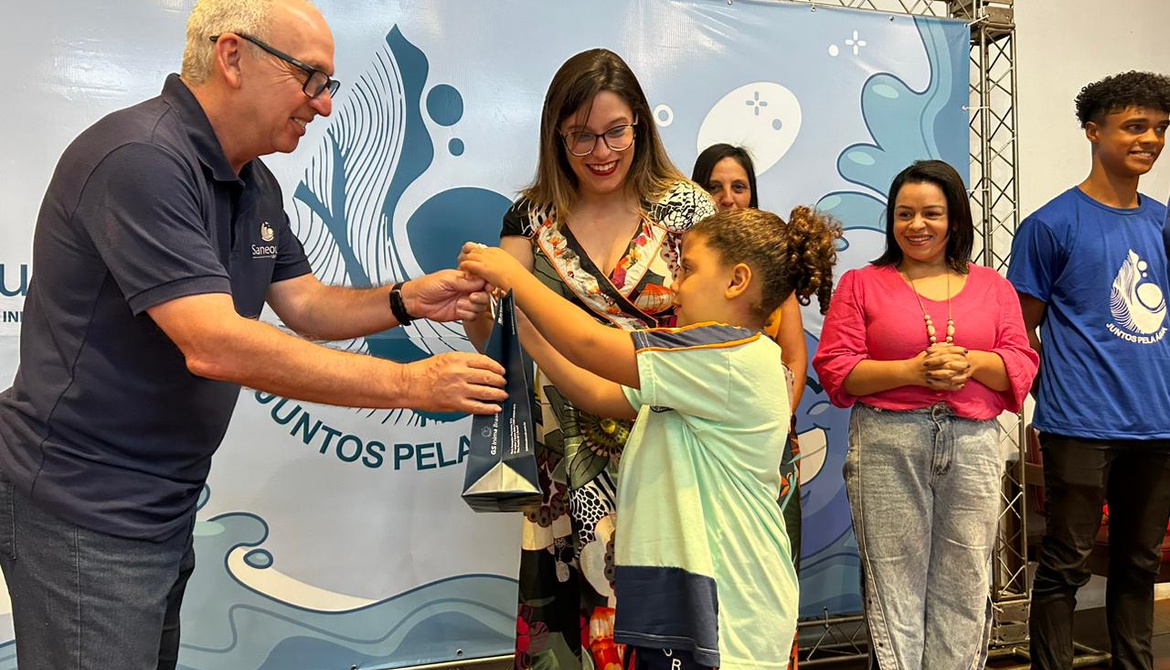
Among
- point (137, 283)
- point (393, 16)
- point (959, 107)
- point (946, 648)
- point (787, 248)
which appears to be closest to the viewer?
point (137, 283)

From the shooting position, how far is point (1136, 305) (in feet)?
10.2

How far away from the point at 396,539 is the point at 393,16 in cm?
176

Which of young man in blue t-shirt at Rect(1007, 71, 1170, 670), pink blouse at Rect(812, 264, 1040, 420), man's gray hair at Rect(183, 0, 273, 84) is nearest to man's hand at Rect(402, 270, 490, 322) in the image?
man's gray hair at Rect(183, 0, 273, 84)

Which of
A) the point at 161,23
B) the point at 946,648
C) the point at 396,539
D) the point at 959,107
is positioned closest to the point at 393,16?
the point at 161,23

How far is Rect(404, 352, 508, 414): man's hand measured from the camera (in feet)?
4.96

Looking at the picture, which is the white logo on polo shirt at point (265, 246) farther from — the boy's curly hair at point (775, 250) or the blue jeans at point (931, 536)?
the blue jeans at point (931, 536)

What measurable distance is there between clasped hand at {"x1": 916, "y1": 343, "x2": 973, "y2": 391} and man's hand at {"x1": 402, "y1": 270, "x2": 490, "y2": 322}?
4.52ft

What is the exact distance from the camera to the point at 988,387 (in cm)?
278

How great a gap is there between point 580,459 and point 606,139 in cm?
76

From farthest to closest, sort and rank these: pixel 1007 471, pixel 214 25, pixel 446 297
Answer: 1. pixel 1007 471
2. pixel 446 297
3. pixel 214 25

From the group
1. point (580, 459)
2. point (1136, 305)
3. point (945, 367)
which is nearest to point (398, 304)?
point (580, 459)

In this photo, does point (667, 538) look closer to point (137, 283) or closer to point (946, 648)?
point (137, 283)

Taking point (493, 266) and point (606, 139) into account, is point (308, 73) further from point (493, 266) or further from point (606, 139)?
point (606, 139)

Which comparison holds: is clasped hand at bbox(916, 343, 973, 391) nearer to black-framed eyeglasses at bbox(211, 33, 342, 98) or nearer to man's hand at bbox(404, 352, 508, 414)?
man's hand at bbox(404, 352, 508, 414)
